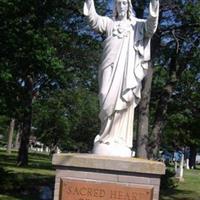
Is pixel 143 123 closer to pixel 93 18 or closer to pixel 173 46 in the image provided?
pixel 173 46

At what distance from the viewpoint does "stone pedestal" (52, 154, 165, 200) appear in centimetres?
837

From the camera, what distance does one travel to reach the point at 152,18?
9.12m

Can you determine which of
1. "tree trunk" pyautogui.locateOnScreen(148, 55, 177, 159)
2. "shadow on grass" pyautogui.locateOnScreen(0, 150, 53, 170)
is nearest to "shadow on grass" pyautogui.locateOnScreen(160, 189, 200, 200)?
"tree trunk" pyautogui.locateOnScreen(148, 55, 177, 159)

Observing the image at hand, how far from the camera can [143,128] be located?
19984mm

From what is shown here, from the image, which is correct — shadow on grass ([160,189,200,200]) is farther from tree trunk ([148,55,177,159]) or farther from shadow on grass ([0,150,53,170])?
shadow on grass ([0,150,53,170])

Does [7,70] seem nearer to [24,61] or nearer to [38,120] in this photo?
[24,61]

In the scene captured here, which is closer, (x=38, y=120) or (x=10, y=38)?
(x=10, y=38)

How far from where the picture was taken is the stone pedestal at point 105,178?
8.37 m

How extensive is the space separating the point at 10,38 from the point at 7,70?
3.71 ft

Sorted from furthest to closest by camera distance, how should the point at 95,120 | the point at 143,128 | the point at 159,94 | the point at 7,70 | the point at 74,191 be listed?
the point at 95,120 → the point at 159,94 → the point at 143,128 → the point at 7,70 → the point at 74,191

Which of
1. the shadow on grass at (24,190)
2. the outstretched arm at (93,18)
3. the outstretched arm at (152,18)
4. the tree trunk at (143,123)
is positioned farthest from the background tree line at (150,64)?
the outstretched arm at (152,18)

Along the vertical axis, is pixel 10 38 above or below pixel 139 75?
above

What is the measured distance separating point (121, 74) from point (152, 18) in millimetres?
986

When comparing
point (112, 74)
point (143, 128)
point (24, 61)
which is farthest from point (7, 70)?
point (112, 74)
